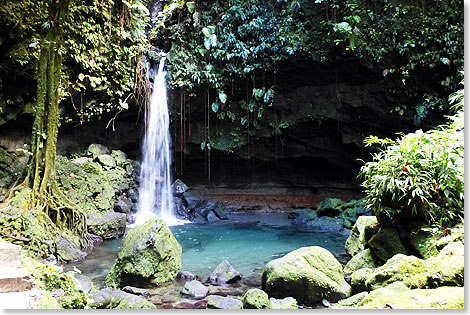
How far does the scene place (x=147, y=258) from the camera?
195 inches

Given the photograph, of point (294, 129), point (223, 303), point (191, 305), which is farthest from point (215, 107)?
point (223, 303)

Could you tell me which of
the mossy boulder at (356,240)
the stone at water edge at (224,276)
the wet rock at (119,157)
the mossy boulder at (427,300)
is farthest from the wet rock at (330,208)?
the mossy boulder at (427,300)

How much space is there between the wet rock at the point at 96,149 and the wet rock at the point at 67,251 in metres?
5.00

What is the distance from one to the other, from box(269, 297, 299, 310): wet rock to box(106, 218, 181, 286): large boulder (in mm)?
1856

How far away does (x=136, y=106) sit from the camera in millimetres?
11242

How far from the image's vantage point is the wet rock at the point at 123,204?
955 cm

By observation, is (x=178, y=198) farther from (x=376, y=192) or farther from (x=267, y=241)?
(x=376, y=192)

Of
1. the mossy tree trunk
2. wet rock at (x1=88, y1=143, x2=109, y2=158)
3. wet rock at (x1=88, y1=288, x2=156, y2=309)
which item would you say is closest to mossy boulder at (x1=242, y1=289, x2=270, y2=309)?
wet rock at (x1=88, y1=288, x2=156, y2=309)

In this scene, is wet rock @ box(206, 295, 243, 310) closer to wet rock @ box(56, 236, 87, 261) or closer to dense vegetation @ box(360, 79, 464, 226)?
dense vegetation @ box(360, 79, 464, 226)

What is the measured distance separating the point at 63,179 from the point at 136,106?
3.75 metres

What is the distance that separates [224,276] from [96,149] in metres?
7.71

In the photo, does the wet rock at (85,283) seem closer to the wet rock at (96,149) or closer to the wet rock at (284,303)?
the wet rock at (284,303)

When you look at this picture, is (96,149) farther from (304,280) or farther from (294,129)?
(304,280)

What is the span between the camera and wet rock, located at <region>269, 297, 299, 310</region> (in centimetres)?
379
